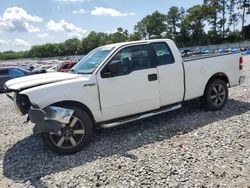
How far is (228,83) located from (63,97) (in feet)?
15.4

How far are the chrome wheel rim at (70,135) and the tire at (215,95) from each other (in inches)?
139

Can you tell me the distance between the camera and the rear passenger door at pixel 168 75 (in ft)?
20.9

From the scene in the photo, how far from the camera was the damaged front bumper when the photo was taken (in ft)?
16.2

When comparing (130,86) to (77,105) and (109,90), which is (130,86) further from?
(77,105)

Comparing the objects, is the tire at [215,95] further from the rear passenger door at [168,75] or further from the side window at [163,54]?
the side window at [163,54]

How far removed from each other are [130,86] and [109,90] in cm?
48

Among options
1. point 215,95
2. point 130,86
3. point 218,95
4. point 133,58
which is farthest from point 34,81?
point 218,95

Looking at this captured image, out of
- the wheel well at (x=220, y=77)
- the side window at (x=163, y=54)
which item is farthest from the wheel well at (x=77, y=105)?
the wheel well at (x=220, y=77)

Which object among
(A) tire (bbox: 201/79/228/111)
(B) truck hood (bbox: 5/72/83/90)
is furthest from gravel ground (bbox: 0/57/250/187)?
(B) truck hood (bbox: 5/72/83/90)

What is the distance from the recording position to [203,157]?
4.76m

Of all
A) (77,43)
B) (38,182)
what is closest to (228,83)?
(38,182)

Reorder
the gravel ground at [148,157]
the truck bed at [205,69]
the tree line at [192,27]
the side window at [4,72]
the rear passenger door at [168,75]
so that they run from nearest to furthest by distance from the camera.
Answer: the gravel ground at [148,157]
the rear passenger door at [168,75]
the truck bed at [205,69]
the side window at [4,72]
the tree line at [192,27]

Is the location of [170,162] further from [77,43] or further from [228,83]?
[77,43]

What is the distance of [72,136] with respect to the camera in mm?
5371
